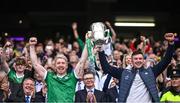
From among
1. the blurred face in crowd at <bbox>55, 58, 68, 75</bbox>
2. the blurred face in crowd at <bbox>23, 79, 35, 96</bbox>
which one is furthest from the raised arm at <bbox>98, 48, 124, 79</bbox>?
→ the blurred face in crowd at <bbox>23, 79, 35, 96</bbox>

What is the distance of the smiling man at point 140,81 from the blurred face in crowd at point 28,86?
1.53 metres

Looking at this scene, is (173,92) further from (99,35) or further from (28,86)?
(28,86)

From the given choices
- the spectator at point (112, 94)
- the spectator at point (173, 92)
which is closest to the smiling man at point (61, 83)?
the spectator at point (112, 94)

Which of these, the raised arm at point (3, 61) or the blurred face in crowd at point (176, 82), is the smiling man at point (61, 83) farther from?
the raised arm at point (3, 61)

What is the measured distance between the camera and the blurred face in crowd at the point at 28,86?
9008 mm

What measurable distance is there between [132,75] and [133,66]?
0.68ft

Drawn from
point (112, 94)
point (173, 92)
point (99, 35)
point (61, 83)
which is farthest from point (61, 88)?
point (173, 92)

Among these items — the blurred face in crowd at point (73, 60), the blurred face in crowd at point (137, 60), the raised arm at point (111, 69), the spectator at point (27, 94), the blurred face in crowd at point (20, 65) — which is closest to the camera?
the blurred face in crowd at point (137, 60)

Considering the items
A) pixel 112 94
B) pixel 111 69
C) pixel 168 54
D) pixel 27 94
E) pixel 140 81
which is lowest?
pixel 112 94

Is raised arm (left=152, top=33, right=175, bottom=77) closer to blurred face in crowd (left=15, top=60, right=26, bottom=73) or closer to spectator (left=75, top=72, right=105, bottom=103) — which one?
spectator (left=75, top=72, right=105, bottom=103)

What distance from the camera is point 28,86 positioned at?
29.6ft

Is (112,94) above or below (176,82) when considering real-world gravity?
below

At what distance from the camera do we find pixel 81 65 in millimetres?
8500

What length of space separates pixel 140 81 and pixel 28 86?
74.2 inches
